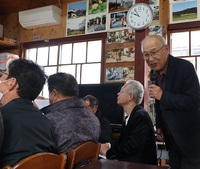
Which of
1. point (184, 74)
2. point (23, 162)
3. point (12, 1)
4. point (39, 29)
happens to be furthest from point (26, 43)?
point (23, 162)

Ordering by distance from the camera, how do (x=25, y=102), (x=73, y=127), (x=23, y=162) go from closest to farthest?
(x=23, y=162) → (x=25, y=102) → (x=73, y=127)

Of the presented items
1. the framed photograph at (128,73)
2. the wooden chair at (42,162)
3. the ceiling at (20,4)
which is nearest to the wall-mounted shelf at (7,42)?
the ceiling at (20,4)

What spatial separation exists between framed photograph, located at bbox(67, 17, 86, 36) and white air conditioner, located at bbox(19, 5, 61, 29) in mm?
260

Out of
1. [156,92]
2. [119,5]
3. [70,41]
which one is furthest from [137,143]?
[70,41]

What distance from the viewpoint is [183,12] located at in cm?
371

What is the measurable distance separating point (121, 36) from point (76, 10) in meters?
1.10

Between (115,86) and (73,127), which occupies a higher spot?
(115,86)

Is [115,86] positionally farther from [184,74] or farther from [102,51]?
[184,74]

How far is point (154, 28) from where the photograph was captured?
3812mm

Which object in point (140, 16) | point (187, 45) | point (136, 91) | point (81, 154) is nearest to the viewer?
point (81, 154)

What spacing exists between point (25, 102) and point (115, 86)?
7.47 feet

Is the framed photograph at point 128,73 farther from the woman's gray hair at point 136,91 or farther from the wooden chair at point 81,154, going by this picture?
the wooden chair at point 81,154

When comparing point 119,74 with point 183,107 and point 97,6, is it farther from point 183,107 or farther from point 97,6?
point 183,107

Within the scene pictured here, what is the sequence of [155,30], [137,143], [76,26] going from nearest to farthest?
[137,143] → [155,30] → [76,26]
